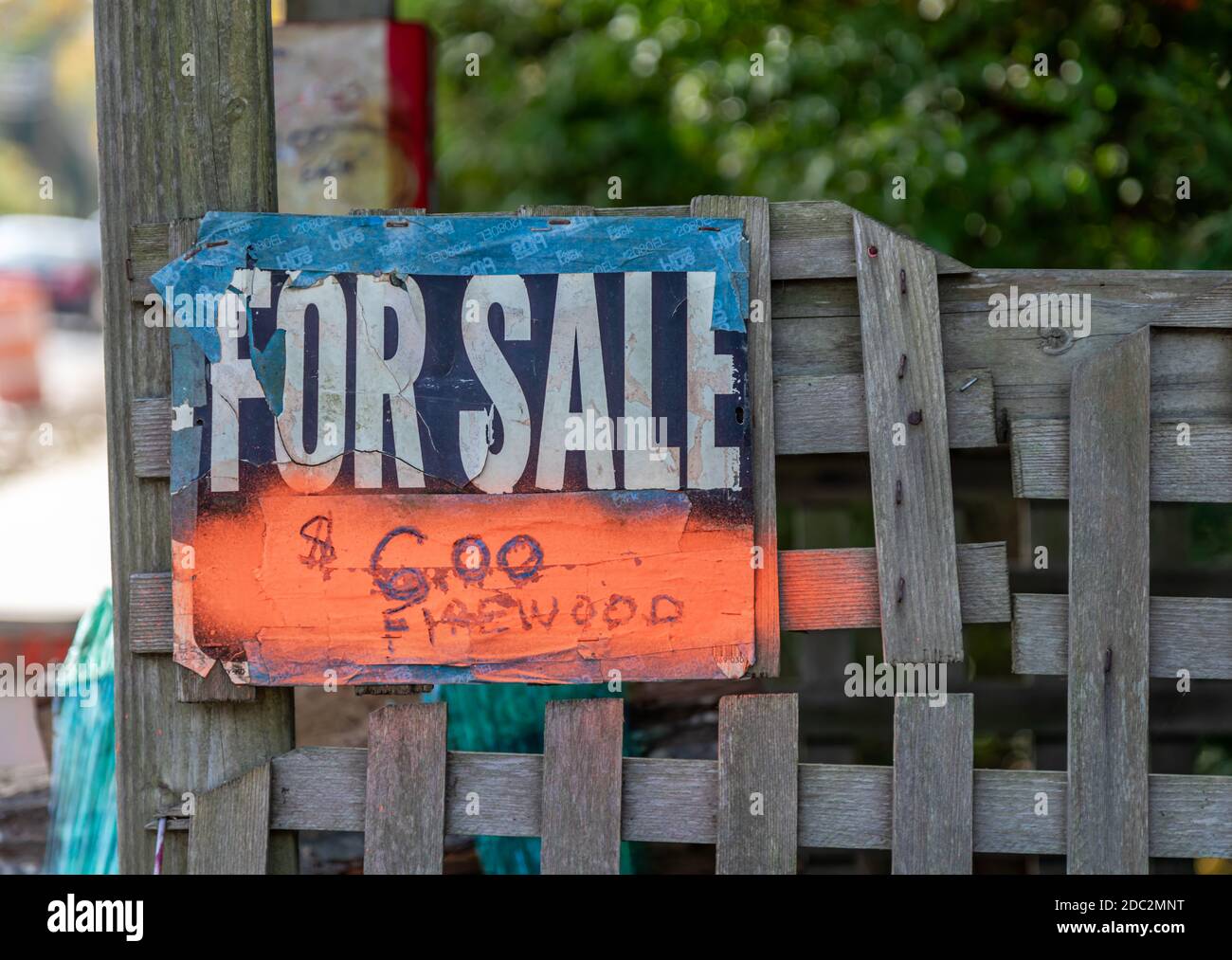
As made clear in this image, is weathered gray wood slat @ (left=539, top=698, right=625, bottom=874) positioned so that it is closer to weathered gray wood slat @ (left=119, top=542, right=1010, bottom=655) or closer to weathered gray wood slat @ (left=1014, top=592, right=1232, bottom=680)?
weathered gray wood slat @ (left=119, top=542, right=1010, bottom=655)

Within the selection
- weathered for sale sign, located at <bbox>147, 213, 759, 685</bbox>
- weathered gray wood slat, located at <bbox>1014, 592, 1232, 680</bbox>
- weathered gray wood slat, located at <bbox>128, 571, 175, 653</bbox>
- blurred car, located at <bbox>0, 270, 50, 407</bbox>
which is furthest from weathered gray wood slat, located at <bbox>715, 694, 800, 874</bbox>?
blurred car, located at <bbox>0, 270, 50, 407</bbox>

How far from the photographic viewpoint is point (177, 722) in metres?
2.54

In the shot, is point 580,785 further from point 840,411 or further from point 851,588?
point 840,411

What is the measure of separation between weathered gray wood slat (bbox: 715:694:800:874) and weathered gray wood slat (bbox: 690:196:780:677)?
0.34 ft

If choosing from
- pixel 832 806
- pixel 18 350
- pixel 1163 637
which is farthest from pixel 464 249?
pixel 18 350

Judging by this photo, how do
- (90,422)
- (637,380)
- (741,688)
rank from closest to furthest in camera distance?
(637,380) → (741,688) → (90,422)

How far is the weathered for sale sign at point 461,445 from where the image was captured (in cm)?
243

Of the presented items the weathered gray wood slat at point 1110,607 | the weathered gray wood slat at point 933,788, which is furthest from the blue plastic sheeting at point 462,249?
the weathered gray wood slat at point 933,788

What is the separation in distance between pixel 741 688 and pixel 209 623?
2.67 m

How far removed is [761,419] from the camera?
2455 mm

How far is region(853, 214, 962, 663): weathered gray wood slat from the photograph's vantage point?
2453 mm

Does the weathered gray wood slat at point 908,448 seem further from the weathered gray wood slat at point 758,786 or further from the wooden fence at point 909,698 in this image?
the weathered gray wood slat at point 758,786
